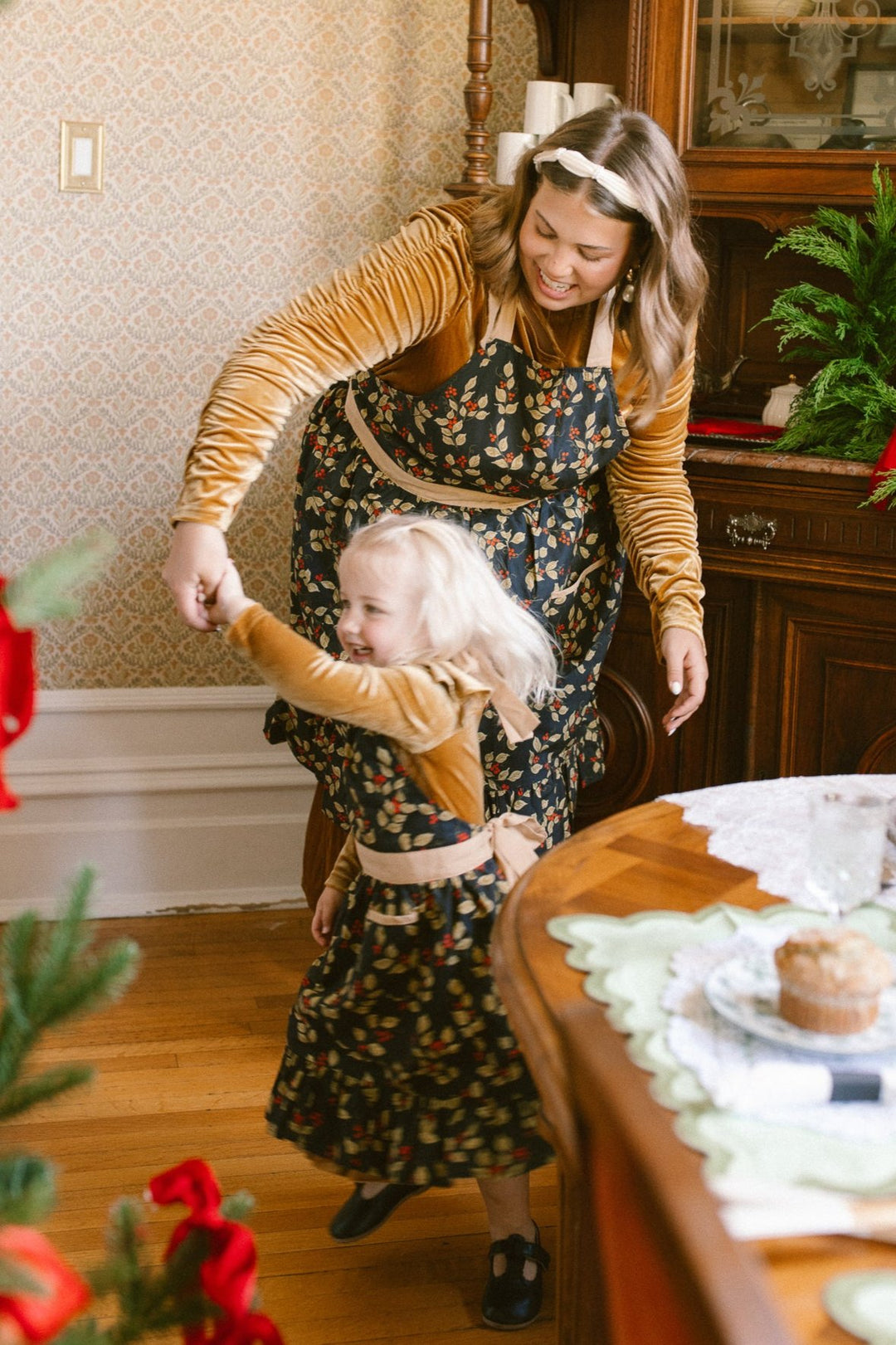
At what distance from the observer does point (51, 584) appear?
1.99 feet

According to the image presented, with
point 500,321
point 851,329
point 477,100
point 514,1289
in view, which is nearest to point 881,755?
point 851,329

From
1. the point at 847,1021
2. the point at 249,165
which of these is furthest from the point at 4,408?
the point at 847,1021

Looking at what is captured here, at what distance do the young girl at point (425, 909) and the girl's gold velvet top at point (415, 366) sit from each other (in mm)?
221

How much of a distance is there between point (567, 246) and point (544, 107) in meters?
0.88

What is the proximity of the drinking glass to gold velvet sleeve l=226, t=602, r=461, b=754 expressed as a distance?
58 centimetres

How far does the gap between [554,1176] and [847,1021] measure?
1275 mm

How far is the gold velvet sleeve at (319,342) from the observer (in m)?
1.72

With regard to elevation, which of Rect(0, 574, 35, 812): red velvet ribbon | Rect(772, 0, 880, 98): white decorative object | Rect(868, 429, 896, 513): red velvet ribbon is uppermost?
Rect(772, 0, 880, 98): white decorative object

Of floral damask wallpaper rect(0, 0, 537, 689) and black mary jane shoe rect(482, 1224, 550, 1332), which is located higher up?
floral damask wallpaper rect(0, 0, 537, 689)

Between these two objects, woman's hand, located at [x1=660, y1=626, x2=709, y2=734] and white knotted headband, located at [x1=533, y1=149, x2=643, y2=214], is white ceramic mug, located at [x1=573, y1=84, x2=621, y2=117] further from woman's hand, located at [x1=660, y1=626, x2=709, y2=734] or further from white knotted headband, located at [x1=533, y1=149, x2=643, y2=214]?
woman's hand, located at [x1=660, y1=626, x2=709, y2=734]

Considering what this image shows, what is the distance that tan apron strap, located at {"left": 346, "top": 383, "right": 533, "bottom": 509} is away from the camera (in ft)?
6.60

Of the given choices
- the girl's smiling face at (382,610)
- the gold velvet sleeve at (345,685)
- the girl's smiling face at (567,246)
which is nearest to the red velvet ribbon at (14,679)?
the gold velvet sleeve at (345,685)

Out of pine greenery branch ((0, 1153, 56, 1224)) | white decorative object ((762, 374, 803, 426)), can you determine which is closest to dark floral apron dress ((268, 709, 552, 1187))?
pine greenery branch ((0, 1153, 56, 1224))

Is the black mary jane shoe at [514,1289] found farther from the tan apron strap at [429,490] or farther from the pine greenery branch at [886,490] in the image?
the pine greenery branch at [886,490]
